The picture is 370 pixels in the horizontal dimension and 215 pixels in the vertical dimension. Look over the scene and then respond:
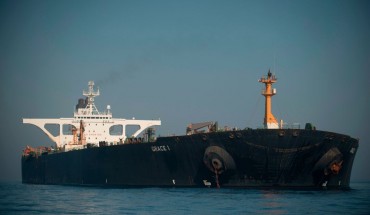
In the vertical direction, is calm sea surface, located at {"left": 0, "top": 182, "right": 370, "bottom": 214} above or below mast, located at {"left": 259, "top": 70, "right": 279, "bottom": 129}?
below

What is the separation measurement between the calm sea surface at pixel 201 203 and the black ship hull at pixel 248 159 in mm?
1093

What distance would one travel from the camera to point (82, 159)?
2522 inches

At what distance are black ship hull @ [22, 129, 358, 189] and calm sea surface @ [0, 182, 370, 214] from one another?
109 centimetres

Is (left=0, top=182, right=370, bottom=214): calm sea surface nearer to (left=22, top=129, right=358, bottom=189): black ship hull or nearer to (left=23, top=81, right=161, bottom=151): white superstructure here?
(left=22, top=129, right=358, bottom=189): black ship hull

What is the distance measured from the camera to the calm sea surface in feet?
114

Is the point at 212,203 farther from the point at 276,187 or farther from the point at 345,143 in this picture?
the point at 345,143

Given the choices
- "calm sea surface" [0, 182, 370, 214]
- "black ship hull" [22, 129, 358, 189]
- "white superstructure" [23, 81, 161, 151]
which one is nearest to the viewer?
"calm sea surface" [0, 182, 370, 214]

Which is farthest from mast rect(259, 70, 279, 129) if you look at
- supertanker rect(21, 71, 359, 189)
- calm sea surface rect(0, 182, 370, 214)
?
calm sea surface rect(0, 182, 370, 214)

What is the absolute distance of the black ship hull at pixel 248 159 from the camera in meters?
44.9

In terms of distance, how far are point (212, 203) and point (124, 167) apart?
62.5ft

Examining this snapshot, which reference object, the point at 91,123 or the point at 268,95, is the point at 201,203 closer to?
the point at 268,95

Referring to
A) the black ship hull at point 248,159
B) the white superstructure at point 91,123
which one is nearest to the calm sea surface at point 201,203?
the black ship hull at point 248,159

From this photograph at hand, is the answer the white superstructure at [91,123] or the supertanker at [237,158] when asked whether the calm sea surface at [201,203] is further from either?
the white superstructure at [91,123]

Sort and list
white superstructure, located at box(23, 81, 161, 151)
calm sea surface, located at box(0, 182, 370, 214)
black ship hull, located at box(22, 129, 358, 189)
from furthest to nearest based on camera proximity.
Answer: white superstructure, located at box(23, 81, 161, 151) → black ship hull, located at box(22, 129, 358, 189) → calm sea surface, located at box(0, 182, 370, 214)
